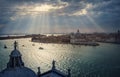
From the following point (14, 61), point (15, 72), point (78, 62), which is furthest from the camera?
point (78, 62)

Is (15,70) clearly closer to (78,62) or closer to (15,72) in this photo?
(15,72)

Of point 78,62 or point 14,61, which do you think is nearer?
point 14,61

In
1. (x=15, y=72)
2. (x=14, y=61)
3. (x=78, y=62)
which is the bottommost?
(x=78, y=62)

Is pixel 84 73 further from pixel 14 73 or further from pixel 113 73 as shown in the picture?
pixel 14 73

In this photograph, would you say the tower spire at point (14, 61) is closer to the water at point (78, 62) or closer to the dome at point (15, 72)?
the dome at point (15, 72)

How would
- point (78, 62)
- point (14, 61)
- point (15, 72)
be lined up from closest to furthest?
point (15, 72), point (14, 61), point (78, 62)

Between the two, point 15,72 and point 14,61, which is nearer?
point 15,72

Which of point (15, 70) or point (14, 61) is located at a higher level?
point (14, 61)

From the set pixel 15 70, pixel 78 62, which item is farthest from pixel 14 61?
pixel 78 62

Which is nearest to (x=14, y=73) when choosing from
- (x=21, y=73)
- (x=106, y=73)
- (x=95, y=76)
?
(x=21, y=73)

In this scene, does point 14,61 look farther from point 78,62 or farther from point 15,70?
point 78,62

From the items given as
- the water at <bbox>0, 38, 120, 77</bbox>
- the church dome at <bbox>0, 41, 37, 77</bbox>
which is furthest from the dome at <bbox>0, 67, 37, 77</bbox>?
the water at <bbox>0, 38, 120, 77</bbox>
